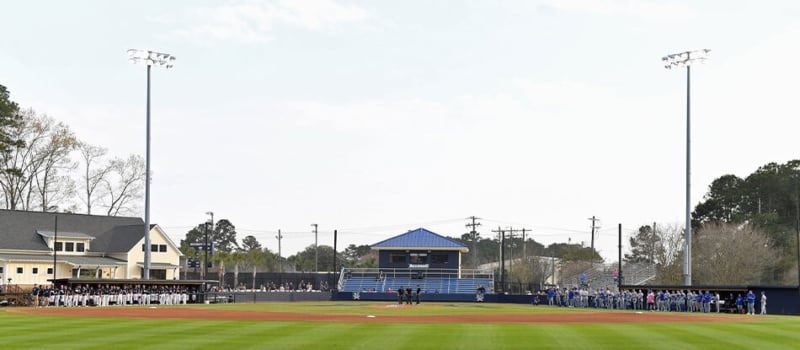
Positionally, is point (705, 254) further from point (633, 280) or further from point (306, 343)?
point (306, 343)

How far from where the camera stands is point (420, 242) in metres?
84.4

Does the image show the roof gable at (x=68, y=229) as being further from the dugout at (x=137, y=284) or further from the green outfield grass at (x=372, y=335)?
the green outfield grass at (x=372, y=335)

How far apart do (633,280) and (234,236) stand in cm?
9520

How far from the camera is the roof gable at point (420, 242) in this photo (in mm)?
83562

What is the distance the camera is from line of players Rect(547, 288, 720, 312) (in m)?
49.7

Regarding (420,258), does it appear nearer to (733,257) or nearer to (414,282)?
(414,282)

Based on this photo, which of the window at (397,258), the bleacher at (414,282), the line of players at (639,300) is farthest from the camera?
the window at (397,258)

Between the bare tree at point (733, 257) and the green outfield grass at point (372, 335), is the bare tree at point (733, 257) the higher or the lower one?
the higher one

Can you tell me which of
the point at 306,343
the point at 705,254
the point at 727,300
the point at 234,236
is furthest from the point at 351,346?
the point at 234,236

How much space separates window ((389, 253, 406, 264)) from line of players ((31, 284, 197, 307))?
2661cm

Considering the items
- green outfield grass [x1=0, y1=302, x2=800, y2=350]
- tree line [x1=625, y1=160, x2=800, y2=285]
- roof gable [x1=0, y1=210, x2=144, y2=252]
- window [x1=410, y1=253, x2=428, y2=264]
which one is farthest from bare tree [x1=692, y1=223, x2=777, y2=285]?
roof gable [x1=0, y1=210, x2=144, y2=252]

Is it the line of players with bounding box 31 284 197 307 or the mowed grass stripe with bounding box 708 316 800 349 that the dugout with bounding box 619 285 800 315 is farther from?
the line of players with bounding box 31 284 197 307

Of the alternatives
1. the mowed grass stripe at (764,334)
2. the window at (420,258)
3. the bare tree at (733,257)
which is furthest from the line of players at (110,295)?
the bare tree at (733,257)

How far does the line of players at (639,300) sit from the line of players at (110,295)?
1056 inches
